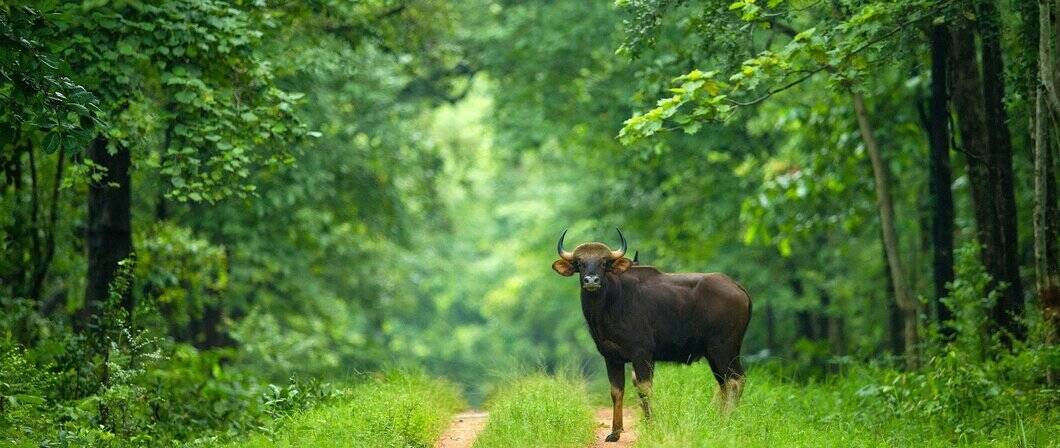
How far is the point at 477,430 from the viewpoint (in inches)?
494

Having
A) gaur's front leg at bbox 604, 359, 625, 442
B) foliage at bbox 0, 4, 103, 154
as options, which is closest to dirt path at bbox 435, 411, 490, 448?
gaur's front leg at bbox 604, 359, 625, 442

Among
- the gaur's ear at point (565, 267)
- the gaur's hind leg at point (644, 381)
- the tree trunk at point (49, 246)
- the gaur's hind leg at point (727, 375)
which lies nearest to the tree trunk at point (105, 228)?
the tree trunk at point (49, 246)

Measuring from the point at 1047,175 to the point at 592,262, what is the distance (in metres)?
4.98

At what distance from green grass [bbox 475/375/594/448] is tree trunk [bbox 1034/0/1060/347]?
4802 millimetres

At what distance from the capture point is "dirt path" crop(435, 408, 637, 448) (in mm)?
11672

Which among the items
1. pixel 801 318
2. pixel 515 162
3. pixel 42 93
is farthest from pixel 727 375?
pixel 801 318

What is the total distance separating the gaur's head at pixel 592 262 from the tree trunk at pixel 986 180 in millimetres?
4657

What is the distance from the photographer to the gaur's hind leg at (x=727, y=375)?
11.8 metres

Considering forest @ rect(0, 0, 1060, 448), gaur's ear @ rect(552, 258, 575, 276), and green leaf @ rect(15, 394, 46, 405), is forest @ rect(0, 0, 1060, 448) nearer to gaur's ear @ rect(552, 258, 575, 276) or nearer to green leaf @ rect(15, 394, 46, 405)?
green leaf @ rect(15, 394, 46, 405)

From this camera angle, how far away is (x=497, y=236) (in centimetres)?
5616

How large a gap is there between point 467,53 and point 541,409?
15.1 m

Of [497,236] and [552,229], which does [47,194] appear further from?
[497,236]

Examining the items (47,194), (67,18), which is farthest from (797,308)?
(67,18)

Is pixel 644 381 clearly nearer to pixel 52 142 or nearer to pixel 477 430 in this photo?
pixel 477 430
